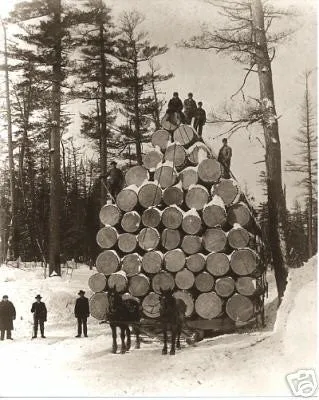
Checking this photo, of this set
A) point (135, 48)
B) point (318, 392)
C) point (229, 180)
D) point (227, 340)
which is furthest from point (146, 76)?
point (318, 392)

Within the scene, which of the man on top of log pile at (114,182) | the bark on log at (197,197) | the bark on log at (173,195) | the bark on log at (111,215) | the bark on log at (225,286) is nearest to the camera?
the bark on log at (225,286)

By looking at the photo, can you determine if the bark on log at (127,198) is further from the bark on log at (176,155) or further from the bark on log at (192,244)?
the bark on log at (192,244)

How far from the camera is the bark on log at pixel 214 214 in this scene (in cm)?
1330

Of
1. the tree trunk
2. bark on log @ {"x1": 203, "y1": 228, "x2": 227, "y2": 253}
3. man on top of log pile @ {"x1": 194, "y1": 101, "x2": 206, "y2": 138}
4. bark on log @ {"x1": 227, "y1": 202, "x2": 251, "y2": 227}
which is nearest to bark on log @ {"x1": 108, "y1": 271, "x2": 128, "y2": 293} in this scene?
bark on log @ {"x1": 203, "y1": 228, "x2": 227, "y2": 253}

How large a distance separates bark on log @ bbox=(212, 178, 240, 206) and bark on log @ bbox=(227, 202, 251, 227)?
0.52 ft

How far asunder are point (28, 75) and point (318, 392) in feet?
60.4

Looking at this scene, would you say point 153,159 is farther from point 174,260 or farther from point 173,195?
point 174,260

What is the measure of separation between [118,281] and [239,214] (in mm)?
3523

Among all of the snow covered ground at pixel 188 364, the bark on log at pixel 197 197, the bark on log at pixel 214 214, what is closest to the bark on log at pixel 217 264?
the bark on log at pixel 214 214

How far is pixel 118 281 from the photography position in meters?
13.9

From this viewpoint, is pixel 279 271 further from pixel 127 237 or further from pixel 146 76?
pixel 146 76

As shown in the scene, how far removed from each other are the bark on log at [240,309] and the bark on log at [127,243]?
2.90 meters

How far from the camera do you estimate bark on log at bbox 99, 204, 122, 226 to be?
1432 centimetres

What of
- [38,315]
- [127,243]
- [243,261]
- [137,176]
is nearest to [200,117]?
[137,176]
